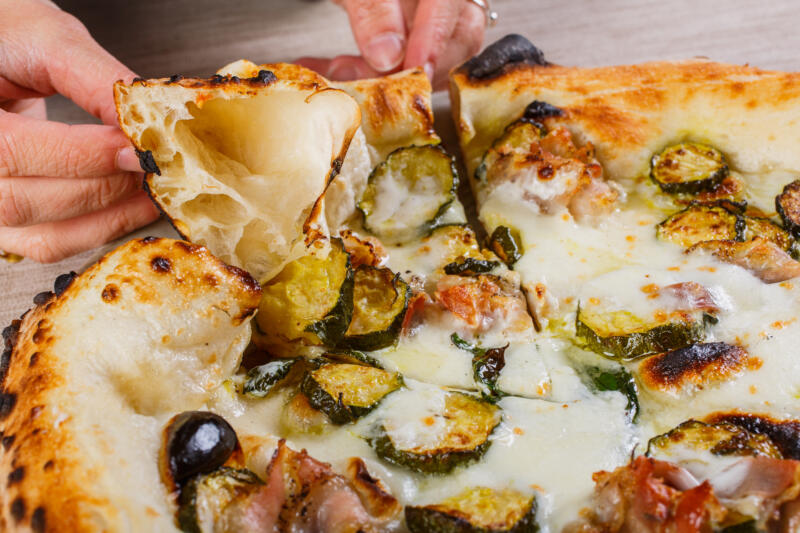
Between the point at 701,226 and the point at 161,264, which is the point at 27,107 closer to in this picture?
the point at 161,264

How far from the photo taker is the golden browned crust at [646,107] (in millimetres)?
2738

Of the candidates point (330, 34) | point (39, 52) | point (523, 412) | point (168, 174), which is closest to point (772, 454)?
point (523, 412)

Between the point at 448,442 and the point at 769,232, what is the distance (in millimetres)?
1329

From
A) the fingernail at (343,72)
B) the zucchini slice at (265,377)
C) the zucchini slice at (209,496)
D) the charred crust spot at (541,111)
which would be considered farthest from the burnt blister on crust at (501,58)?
the zucchini slice at (209,496)

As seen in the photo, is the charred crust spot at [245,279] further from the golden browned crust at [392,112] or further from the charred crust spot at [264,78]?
the golden browned crust at [392,112]

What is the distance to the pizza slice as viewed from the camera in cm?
166

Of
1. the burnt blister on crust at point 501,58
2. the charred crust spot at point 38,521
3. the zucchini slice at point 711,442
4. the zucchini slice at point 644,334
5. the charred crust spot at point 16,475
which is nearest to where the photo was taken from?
the charred crust spot at point 38,521

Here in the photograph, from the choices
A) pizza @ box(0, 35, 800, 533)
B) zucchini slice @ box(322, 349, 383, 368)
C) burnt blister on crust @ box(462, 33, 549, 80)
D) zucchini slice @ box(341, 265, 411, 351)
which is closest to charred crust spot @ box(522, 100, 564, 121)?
pizza @ box(0, 35, 800, 533)

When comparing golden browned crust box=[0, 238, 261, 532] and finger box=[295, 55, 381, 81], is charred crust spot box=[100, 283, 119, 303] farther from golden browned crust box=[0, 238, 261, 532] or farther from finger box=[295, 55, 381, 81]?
finger box=[295, 55, 381, 81]

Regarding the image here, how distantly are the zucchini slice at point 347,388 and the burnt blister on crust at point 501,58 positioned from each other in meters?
1.45

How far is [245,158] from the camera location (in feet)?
7.68

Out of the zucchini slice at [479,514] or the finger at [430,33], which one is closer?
the zucchini slice at [479,514]

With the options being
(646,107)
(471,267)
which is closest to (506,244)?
(471,267)

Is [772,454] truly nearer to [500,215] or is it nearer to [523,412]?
[523,412]
